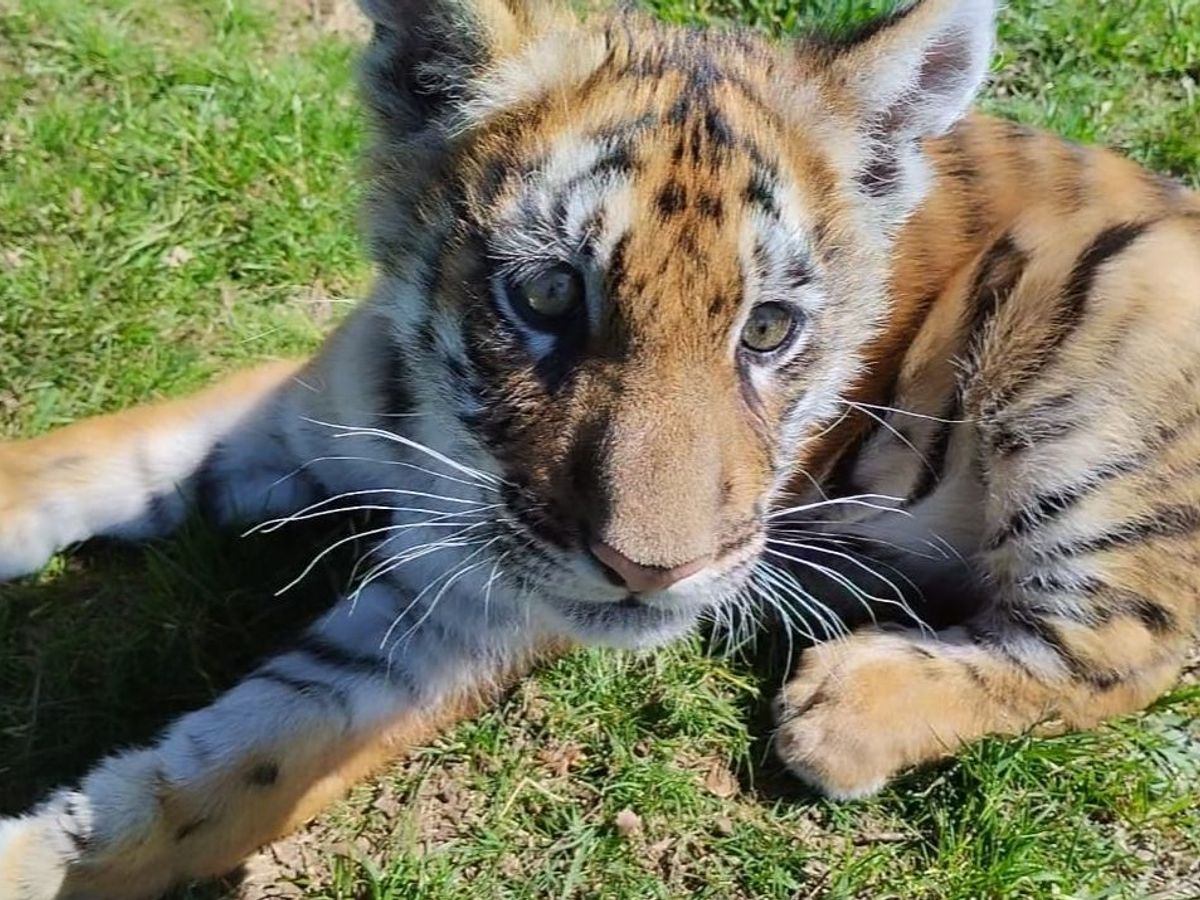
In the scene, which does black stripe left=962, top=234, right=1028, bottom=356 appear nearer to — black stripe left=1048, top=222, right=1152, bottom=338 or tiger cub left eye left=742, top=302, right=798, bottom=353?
black stripe left=1048, top=222, right=1152, bottom=338

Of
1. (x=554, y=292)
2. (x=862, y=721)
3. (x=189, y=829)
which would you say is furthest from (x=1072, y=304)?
(x=189, y=829)

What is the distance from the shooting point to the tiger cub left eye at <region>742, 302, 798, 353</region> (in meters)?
2.49

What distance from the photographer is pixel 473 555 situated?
109 inches

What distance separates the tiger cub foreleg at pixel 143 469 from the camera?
3230 millimetres

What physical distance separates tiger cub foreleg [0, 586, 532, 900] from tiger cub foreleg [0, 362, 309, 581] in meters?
0.52

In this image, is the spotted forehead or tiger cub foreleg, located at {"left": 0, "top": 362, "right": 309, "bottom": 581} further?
tiger cub foreleg, located at {"left": 0, "top": 362, "right": 309, "bottom": 581}

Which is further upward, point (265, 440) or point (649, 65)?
point (649, 65)

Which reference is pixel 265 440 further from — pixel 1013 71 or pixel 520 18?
pixel 1013 71

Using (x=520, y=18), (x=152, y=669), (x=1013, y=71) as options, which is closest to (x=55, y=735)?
(x=152, y=669)

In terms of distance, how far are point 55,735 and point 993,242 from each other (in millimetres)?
2262

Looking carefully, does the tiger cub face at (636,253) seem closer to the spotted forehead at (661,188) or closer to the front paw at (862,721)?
the spotted forehead at (661,188)

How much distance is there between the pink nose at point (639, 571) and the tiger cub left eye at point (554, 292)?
40 centimetres

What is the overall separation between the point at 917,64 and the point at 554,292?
2.74 ft

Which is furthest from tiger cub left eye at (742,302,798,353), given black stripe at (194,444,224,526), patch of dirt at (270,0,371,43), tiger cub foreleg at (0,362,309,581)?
patch of dirt at (270,0,371,43)
